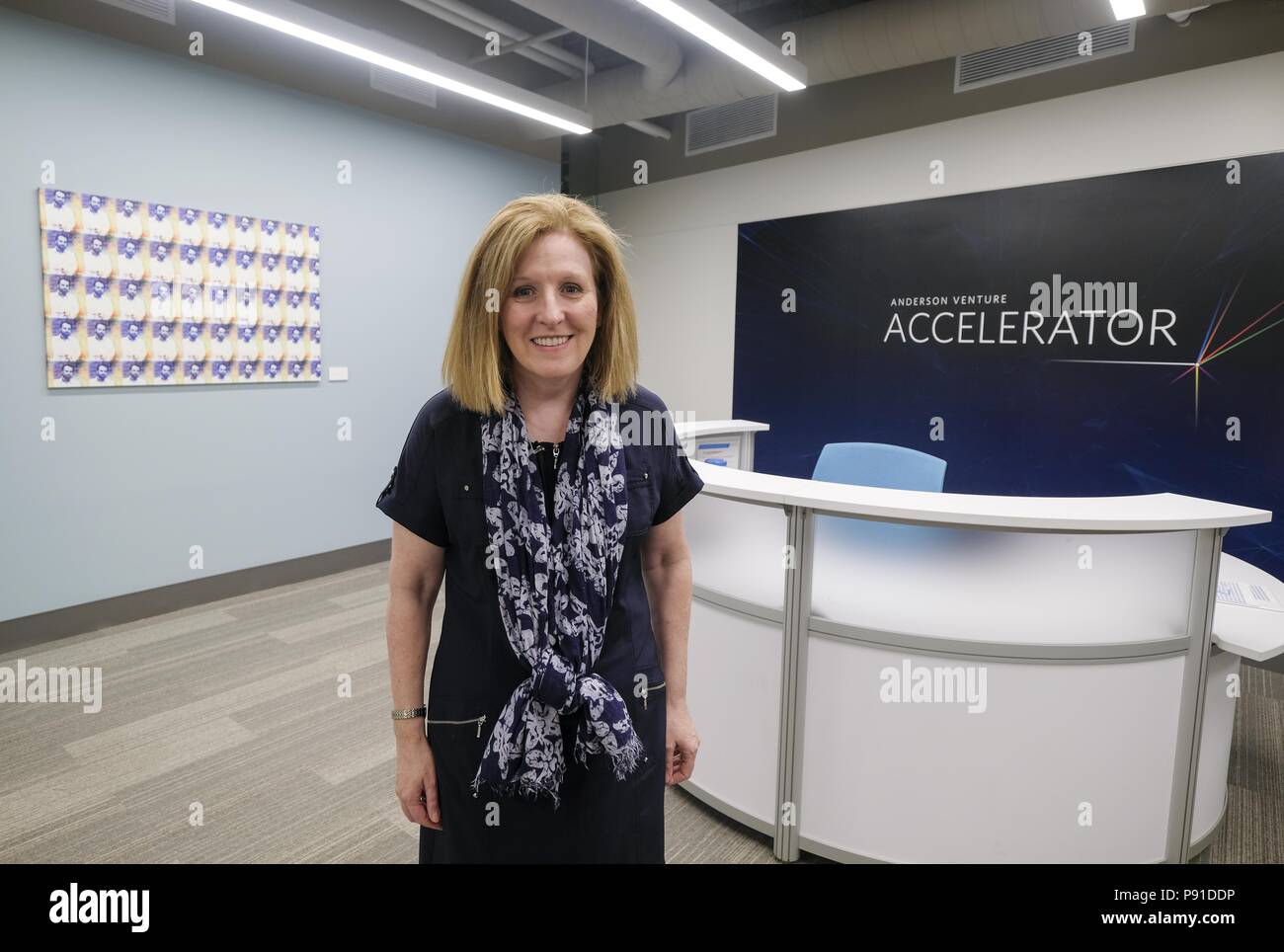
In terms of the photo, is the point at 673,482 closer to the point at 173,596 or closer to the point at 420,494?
the point at 420,494

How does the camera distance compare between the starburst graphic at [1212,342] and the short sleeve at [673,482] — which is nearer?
the short sleeve at [673,482]

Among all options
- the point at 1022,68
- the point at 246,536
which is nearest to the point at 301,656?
the point at 246,536

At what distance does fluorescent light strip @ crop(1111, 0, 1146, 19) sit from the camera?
264 cm

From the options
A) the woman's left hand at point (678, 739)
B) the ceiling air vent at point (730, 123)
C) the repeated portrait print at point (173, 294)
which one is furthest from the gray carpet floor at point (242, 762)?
the ceiling air vent at point (730, 123)

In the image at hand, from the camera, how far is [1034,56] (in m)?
3.82

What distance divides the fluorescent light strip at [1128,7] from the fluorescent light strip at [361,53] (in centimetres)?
269

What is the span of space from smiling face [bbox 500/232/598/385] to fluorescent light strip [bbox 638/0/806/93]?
2.16 metres

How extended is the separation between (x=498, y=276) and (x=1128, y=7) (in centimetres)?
291

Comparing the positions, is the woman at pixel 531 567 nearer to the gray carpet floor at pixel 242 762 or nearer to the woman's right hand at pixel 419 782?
the woman's right hand at pixel 419 782

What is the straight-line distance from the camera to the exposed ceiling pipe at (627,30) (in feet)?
11.6

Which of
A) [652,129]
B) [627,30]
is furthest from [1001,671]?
[652,129]

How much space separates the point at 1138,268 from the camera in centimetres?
363

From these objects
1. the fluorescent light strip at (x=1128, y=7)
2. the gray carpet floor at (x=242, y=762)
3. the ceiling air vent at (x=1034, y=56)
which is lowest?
the gray carpet floor at (x=242, y=762)

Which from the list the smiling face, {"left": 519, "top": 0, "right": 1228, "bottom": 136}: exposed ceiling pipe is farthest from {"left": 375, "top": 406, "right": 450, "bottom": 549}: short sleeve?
{"left": 519, "top": 0, "right": 1228, "bottom": 136}: exposed ceiling pipe
